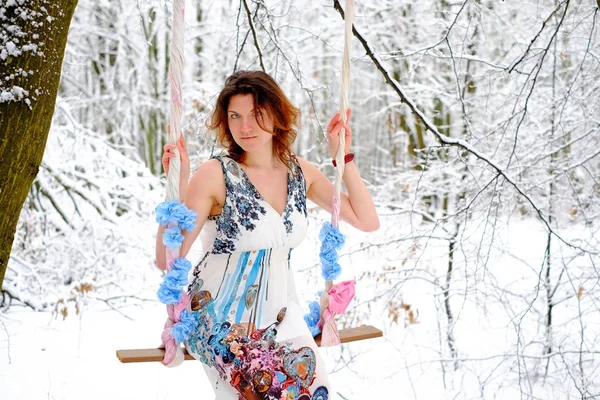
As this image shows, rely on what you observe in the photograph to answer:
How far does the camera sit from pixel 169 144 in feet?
5.87

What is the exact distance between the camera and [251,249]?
192cm

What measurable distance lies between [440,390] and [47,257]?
10.1 ft

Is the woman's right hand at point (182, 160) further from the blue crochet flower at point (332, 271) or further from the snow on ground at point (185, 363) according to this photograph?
the snow on ground at point (185, 363)

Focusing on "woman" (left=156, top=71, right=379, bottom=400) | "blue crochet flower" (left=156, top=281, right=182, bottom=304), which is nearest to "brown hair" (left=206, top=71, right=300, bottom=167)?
"woman" (left=156, top=71, right=379, bottom=400)

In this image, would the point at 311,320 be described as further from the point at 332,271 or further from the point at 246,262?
the point at 246,262

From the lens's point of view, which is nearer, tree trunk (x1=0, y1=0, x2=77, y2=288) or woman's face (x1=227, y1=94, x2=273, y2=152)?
tree trunk (x1=0, y1=0, x2=77, y2=288)

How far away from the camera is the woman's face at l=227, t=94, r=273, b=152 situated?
193 centimetres

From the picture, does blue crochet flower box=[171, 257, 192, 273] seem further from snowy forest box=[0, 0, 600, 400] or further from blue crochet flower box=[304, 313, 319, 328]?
snowy forest box=[0, 0, 600, 400]

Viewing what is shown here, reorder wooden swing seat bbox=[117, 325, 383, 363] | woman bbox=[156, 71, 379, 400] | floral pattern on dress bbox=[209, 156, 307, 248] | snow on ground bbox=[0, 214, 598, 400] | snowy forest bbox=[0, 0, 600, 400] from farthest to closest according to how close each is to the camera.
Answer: snow on ground bbox=[0, 214, 598, 400] < snowy forest bbox=[0, 0, 600, 400] < floral pattern on dress bbox=[209, 156, 307, 248] < woman bbox=[156, 71, 379, 400] < wooden swing seat bbox=[117, 325, 383, 363]

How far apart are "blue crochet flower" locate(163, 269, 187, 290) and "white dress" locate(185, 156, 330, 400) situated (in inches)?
6.0

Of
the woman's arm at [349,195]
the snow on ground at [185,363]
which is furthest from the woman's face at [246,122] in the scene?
the snow on ground at [185,363]

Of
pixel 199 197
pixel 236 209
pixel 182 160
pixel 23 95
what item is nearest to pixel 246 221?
pixel 236 209

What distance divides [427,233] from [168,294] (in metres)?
2.97

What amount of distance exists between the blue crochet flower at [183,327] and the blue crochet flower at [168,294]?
6 cm
